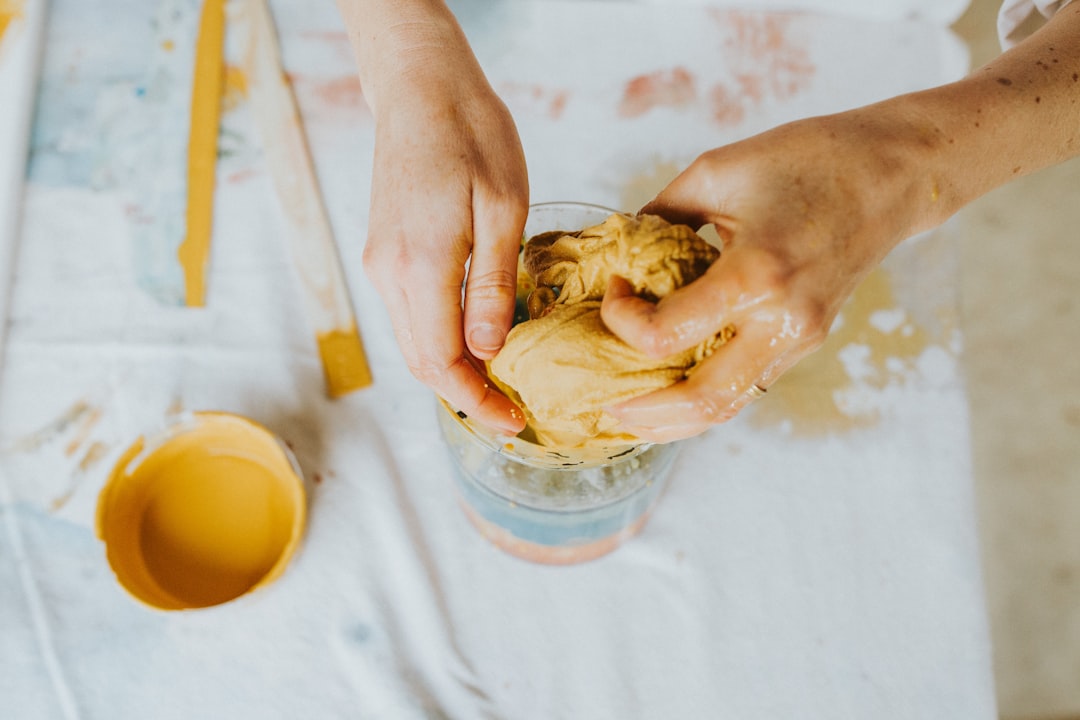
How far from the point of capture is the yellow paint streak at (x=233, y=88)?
129 centimetres

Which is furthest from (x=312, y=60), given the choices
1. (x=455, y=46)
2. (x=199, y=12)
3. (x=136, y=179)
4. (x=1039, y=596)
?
(x=1039, y=596)

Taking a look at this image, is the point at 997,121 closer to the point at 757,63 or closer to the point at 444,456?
the point at 757,63

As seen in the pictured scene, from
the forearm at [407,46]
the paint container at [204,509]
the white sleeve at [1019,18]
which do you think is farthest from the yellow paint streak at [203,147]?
the white sleeve at [1019,18]

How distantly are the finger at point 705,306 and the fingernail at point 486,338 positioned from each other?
0.17m

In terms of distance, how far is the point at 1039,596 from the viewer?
174 cm

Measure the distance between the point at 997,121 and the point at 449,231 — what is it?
0.69 metres

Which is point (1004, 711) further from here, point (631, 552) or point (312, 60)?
point (312, 60)

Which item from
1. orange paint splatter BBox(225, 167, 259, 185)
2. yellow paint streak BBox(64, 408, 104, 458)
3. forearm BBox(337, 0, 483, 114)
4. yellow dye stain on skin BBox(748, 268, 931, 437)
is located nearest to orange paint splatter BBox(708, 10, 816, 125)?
yellow dye stain on skin BBox(748, 268, 931, 437)

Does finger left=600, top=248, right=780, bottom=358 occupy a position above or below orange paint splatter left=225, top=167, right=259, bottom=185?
above

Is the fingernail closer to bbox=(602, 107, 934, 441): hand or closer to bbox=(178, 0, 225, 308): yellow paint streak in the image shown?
bbox=(602, 107, 934, 441): hand

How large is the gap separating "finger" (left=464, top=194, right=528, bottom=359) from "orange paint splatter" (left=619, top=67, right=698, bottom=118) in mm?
737

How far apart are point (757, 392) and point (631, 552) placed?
19.6 inches

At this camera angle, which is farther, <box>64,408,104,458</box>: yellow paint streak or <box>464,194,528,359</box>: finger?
<box>64,408,104,458</box>: yellow paint streak

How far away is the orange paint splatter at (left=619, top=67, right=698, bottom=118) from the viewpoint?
1347 mm
